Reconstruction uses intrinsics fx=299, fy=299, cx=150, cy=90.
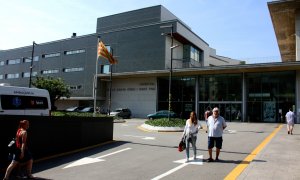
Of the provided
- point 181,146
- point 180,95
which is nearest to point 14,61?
point 180,95

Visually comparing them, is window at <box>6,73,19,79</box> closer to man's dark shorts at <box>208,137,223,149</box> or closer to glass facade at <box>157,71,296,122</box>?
glass facade at <box>157,71,296,122</box>

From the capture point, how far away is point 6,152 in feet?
28.6

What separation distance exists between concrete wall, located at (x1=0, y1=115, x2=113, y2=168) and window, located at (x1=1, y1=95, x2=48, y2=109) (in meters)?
4.88

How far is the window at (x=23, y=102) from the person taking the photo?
14.9 metres

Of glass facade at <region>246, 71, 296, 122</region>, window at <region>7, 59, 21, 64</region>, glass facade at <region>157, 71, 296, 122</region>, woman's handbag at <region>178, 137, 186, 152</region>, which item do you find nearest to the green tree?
glass facade at <region>157, 71, 296, 122</region>

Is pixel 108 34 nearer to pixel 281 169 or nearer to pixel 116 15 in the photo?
pixel 116 15

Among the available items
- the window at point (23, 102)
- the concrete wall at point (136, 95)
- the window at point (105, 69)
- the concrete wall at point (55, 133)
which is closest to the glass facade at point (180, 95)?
the concrete wall at point (136, 95)

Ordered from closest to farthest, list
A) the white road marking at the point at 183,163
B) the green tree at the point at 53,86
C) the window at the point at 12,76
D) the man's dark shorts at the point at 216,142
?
the white road marking at the point at 183,163 < the man's dark shorts at the point at 216,142 < the green tree at the point at 53,86 < the window at the point at 12,76

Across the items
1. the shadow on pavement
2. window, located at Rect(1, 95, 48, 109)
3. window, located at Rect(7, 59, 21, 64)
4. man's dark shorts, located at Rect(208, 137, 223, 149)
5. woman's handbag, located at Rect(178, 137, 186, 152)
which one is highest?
window, located at Rect(7, 59, 21, 64)

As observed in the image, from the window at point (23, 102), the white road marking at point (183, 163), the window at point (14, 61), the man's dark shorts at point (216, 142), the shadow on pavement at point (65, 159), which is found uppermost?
the window at point (14, 61)

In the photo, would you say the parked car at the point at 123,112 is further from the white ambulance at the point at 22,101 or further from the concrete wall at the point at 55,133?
the concrete wall at the point at 55,133

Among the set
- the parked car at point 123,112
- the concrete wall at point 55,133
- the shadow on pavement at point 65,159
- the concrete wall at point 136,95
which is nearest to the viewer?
the concrete wall at point 55,133

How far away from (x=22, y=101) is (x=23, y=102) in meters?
0.08

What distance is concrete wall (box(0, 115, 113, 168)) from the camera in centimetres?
885
